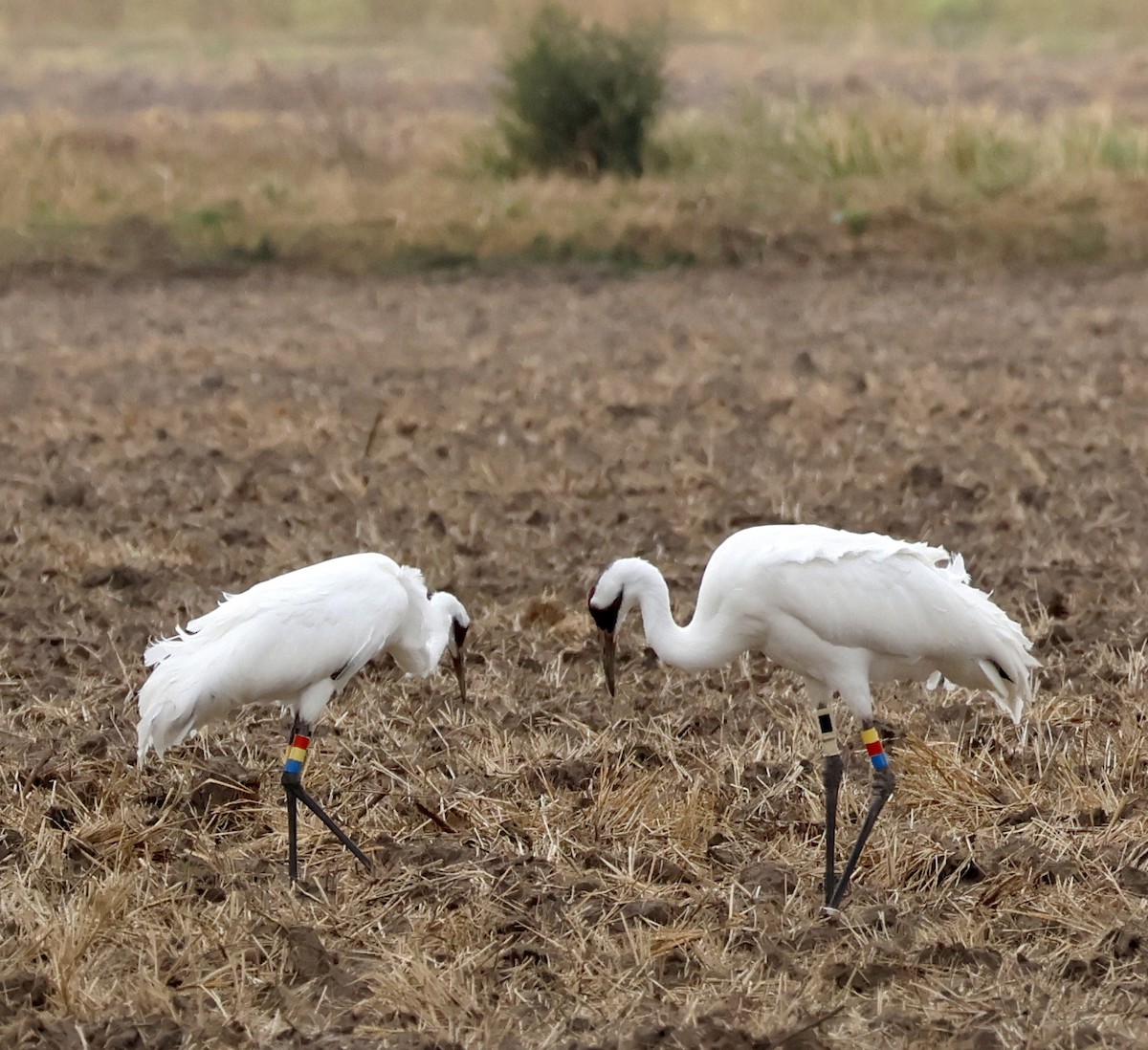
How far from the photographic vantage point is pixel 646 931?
4867 mm

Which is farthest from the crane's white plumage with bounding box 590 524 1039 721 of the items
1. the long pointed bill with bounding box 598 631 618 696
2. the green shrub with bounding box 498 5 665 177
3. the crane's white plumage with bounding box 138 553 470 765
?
the green shrub with bounding box 498 5 665 177

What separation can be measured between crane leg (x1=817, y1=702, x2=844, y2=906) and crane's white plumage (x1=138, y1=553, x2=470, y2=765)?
4.63 feet

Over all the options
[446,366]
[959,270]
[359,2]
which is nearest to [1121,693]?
[446,366]

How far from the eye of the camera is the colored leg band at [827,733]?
18.4ft

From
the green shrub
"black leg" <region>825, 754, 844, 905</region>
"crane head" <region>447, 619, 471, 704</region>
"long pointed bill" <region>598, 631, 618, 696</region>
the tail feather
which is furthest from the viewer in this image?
the green shrub

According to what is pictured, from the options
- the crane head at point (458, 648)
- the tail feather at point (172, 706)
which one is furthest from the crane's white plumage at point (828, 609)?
the tail feather at point (172, 706)

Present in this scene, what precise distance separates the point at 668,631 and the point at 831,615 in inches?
20.2

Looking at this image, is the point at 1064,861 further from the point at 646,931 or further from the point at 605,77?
the point at 605,77

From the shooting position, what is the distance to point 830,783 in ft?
18.0

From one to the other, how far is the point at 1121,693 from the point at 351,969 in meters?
3.30

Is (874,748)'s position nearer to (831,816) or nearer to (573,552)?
(831,816)

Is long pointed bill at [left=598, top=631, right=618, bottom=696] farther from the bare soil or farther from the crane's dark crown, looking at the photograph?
the bare soil

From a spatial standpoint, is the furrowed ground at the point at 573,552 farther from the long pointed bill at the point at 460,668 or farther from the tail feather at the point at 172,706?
the tail feather at the point at 172,706

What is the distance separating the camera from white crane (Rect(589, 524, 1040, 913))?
547 cm
